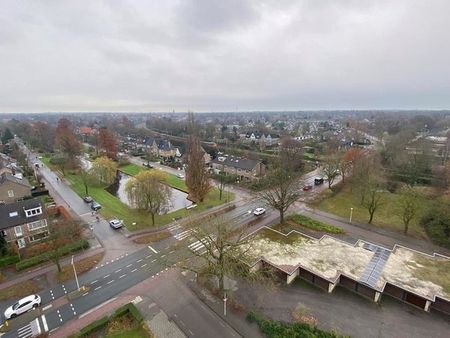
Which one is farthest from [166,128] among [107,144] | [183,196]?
[183,196]

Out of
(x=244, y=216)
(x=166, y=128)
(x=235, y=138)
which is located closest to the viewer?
(x=244, y=216)

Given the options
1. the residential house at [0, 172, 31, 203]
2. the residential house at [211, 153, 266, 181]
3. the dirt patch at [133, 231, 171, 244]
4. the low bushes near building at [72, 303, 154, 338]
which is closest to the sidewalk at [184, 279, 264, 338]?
the low bushes near building at [72, 303, 154, 338]

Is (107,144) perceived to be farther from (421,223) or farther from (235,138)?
(421,223)

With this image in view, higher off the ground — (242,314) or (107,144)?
(107,144)

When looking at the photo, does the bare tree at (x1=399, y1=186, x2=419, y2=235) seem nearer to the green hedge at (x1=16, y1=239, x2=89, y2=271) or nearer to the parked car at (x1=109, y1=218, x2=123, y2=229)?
the parked car at (x1=109, y1=218, x2=123, y2=229)

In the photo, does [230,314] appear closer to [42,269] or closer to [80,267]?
[80,267]

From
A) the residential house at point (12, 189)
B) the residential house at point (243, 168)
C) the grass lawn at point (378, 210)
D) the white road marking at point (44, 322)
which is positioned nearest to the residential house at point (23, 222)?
the residential house at point (12, 189)

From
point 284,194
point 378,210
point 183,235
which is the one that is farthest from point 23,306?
point 378,210
